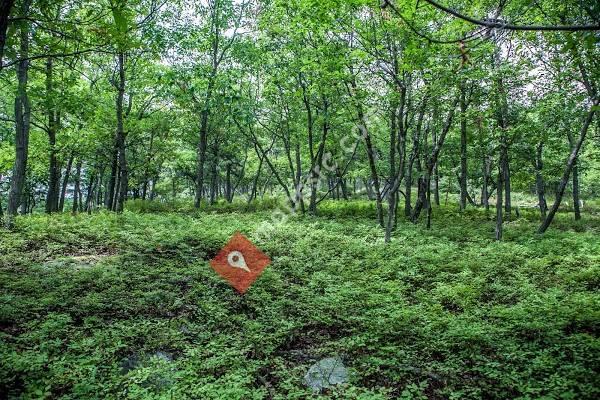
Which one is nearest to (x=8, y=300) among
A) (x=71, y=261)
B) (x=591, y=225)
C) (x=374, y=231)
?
(x=71, y=261)

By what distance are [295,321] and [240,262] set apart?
3.79 metres

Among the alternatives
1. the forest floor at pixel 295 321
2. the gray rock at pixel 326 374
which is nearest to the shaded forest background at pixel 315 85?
the forest floor at pixel 295 321

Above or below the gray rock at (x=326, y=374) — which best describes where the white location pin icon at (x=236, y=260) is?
above

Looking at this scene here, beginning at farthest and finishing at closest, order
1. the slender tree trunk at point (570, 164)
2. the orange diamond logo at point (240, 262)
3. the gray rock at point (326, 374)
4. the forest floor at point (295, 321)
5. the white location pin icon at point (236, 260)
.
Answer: the slender tree trunk at point (570, 164), the white location pin icon at point (236, 260), the orange diamond logo at point (240, 262), the gray rock at point (326, 374), the forest floor at point (295, 321)

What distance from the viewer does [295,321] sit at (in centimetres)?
649

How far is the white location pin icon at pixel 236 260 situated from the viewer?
9.59 metres

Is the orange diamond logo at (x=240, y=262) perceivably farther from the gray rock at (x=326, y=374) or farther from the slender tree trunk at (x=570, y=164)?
the slender tree trunk at (x=570, y=164)

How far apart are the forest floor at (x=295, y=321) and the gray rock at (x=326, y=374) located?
118mm

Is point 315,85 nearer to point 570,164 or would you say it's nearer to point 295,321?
point 570,164

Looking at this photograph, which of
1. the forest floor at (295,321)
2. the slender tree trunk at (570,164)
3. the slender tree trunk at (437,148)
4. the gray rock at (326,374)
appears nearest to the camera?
the forest floor at (295,321)

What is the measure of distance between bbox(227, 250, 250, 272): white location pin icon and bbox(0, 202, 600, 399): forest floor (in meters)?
0.55

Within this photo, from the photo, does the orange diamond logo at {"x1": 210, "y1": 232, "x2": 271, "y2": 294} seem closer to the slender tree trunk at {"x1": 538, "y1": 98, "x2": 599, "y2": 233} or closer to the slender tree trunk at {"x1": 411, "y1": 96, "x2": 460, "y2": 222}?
the slender tree trunk at {"x1": 411, "y1": 96, "x2": 460, "y2": 222}

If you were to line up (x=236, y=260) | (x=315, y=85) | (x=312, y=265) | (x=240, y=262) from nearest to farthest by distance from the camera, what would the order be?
(x=312, y=265) → (x=240, y=262) → (x=236, y=260) → (x=315, y=85)

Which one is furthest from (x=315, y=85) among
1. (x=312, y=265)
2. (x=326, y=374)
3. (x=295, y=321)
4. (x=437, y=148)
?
(x=326, y=374)
